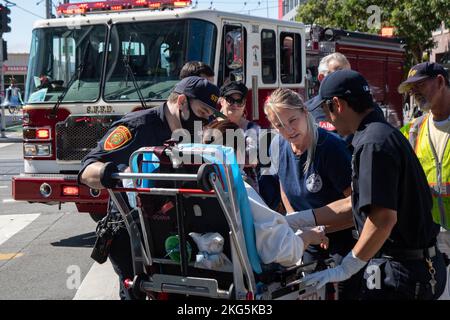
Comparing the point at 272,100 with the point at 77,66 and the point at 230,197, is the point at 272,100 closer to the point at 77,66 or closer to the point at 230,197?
the point at 230,197

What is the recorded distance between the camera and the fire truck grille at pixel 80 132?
298 inches

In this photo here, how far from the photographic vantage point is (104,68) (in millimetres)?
7637

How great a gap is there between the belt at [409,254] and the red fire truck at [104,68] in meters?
4.64

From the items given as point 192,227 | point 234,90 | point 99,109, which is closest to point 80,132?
point 99,109

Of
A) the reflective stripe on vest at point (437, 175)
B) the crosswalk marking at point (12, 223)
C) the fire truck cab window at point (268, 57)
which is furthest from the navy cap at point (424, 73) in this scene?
the crosswalk marking at point (12, 223)

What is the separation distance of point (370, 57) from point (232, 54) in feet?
19.0

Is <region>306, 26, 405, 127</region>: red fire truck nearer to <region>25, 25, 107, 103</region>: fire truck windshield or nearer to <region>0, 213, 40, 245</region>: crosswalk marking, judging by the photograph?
<region>25, 25, 107, 103</region>: fire truck windshield

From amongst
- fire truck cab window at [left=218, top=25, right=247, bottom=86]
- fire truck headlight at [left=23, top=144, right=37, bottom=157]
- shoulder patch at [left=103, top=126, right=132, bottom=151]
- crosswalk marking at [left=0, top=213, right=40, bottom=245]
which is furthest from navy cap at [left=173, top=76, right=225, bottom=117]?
crosswalk marking at [left=0, top=213, right=40, bottom=245]

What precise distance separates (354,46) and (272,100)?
28.5 feet

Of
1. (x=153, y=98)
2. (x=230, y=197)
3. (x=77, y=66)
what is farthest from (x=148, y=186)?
(x=77, y=66)

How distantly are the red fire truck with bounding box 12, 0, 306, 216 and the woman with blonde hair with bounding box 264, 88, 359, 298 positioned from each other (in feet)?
12.4
